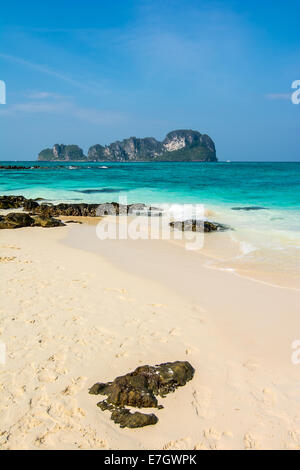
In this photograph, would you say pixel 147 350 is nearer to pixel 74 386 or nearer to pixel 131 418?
pixel 74 386

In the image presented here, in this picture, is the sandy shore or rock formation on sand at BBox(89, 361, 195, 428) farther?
rock formation on sand at BBox(89, 361, 195, 428)

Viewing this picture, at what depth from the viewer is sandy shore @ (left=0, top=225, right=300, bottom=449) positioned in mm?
2973

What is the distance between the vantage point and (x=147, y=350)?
4.22 metres

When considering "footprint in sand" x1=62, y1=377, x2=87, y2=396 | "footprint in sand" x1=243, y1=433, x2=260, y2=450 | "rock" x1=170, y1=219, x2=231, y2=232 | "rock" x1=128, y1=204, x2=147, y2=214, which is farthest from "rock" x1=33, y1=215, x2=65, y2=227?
"footprint in sand" x1=243, y1=433, x2=260, y2=450

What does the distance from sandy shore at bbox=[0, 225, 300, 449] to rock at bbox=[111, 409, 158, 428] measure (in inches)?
2.6

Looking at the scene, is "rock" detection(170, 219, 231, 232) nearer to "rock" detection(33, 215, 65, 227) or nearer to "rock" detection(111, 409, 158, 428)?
"rock" detection(33, 215, 65, 227)

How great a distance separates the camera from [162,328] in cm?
477

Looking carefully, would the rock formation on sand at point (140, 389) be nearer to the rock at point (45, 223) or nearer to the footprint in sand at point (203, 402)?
the footprint in sand at point (203, 402)

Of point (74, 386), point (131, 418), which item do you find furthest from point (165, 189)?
point (131, 418)

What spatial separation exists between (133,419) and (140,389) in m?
0.32

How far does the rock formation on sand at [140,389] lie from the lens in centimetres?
309
